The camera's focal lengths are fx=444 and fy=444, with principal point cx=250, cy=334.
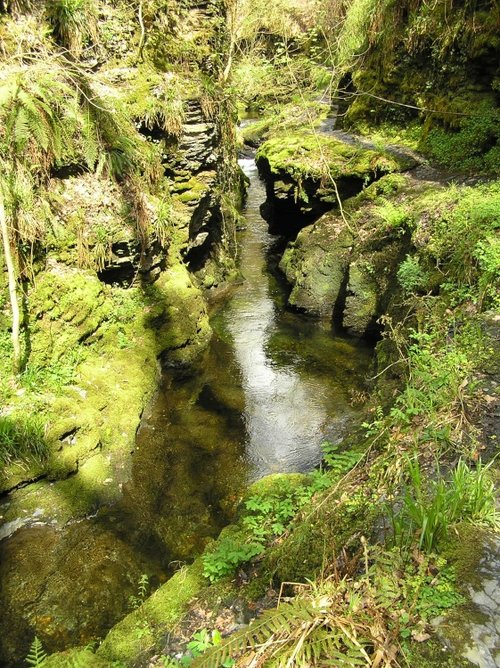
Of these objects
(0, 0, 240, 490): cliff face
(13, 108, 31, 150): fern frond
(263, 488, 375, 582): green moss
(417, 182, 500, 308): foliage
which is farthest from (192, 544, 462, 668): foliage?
(13, 108, 31, 150): fern frond

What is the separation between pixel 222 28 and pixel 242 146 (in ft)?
31.9

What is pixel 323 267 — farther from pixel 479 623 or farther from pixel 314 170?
pixel 479 623

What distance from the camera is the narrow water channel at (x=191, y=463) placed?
4.34 m

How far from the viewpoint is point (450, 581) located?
2197 mm

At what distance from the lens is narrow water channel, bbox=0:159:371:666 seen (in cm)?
434

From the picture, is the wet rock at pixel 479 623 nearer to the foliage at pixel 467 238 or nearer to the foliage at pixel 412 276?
the foliage at pixel 467 238

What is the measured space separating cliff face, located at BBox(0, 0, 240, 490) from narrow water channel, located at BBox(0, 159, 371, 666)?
17.6 inches

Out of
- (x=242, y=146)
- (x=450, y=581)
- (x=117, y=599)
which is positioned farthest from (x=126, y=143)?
(x=242, y=146)

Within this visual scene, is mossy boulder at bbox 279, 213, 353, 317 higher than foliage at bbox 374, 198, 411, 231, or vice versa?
foliage at bbox 374, 198, 411, 231

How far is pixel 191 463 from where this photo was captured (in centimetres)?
611

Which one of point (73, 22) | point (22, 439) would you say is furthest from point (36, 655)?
point (73, 22)

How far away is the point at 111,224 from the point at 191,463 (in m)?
4.19

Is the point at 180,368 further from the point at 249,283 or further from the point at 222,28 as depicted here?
the point at 222,28

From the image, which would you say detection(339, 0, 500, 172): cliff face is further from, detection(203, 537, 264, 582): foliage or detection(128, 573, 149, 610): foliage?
detection(128, 573, 149, 610): foliage
